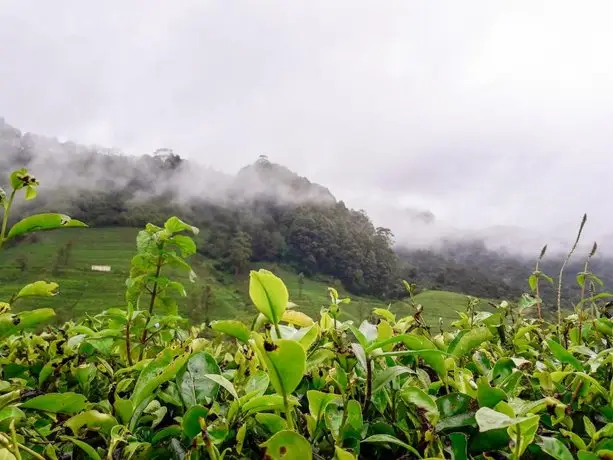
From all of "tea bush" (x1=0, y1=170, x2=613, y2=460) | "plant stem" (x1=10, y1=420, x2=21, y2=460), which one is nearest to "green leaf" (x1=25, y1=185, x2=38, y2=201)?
"tea bush" (x1=0, y1=170, x2=613, y2=460)

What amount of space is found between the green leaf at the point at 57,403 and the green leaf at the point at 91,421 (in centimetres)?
4

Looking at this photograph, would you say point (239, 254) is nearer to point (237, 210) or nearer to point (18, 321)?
point (237, 210)

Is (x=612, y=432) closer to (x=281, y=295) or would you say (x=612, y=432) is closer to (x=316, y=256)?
(x=281, y=295)

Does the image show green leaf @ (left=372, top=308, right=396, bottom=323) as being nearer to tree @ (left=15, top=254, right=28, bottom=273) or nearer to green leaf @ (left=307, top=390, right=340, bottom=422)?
green leaf @ (left=307, top=390, right=340, bottom=422)

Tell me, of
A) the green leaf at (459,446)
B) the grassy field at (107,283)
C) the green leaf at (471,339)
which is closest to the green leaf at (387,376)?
the green leaf at (459,446)

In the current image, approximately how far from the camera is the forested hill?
347ft

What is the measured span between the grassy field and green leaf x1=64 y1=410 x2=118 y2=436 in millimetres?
61297

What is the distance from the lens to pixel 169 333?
1.72 metres

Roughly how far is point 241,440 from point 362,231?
124 m

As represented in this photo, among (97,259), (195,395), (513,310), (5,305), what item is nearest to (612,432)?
(195,395)

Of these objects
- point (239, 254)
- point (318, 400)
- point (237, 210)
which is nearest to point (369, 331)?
point (318, 400)

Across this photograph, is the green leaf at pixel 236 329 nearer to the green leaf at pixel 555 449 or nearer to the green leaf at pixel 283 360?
the green leaf at pixel 283 360

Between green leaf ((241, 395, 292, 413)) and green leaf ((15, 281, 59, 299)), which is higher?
green leaf ((15, 281, 59, 299))

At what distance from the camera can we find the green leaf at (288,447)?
0.75m
